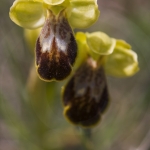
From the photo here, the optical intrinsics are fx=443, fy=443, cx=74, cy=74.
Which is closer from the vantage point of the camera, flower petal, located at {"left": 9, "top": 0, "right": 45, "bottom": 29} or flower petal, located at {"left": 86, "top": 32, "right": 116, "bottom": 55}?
flower petal, located at {"left": 9, "top": 0, "right": 45, "bottom": 29}

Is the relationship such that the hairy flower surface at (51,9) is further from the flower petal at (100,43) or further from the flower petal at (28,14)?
the flower petal at (100,43)

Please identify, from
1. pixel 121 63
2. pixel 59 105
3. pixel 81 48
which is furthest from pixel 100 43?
pixel 59 105

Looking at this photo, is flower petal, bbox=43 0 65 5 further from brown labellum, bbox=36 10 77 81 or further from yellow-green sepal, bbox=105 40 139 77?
yellow-green sepal, bbox=105 40 139 77

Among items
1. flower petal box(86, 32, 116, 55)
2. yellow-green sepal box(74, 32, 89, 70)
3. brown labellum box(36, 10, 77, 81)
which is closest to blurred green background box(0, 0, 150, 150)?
yellow-green sepal box(74, 32, 89, 70)

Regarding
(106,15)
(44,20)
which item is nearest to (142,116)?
(106,15)

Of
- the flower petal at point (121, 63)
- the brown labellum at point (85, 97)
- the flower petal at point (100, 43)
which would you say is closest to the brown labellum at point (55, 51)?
the flower petal at point (100, 43)

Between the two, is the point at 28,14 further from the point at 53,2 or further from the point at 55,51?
the point at 55,51
